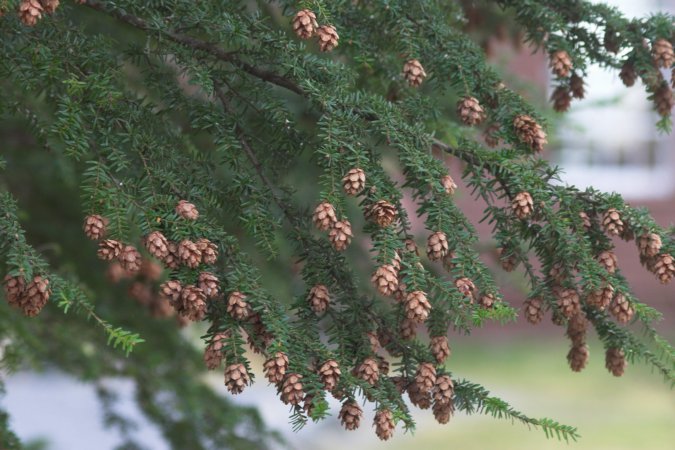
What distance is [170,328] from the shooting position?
125 inches

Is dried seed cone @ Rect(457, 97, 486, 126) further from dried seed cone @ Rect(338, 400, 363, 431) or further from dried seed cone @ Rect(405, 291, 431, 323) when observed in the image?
dried seed cone @ Rect(338, 400, 363, 431)

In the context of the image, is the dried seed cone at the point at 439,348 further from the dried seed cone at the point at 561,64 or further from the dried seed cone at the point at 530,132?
the dried seed cone at the point at 561,64

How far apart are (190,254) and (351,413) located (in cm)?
32

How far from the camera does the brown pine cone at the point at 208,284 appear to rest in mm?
1316

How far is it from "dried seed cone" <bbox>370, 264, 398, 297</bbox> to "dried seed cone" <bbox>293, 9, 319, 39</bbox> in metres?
0.37

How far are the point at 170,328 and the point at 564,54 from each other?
6.23ft

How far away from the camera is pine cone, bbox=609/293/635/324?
140cm

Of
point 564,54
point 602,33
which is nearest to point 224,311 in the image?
point 564,54

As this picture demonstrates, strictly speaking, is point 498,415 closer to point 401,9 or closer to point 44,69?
point 401,9

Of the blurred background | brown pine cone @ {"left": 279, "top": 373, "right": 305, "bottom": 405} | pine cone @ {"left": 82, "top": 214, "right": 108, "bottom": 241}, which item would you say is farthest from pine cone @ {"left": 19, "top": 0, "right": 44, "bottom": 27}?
the blurred background

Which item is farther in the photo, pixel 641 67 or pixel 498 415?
pixel 641 67

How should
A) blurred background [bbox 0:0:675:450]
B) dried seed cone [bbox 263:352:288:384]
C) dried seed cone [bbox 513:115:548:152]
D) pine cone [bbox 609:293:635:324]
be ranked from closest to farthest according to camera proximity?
dried seed cone [bbox 263:352:288:384]
pine cone [bbox 609:293:635:324]
dried seed cone [bbox 513:115:548:152]
blurred background [bbox 0:0:675:450]

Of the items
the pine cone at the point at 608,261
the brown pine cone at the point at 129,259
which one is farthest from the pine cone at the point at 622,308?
the brown pine cone at the point at 129,259

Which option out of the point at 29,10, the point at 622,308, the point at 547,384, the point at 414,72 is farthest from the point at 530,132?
the point at 547,384
